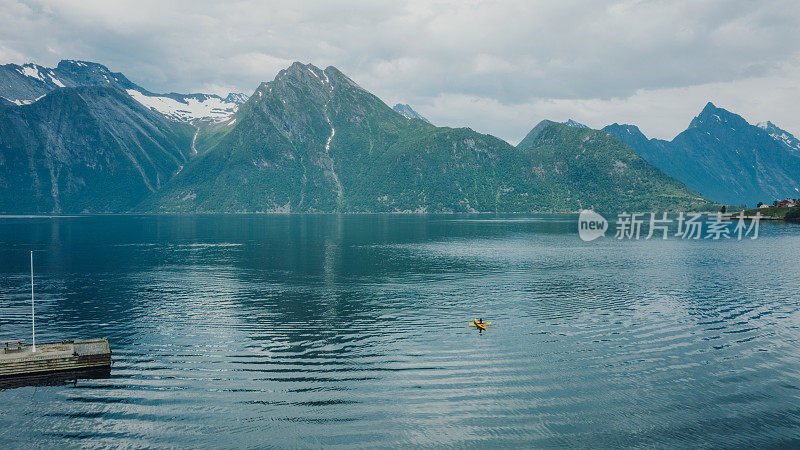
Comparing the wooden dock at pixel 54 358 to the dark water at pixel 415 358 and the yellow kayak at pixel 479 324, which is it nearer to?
the dark water at pixel 415 358

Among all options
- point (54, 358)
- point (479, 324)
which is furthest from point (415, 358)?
point (54, 358)

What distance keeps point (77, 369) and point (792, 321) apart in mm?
85442

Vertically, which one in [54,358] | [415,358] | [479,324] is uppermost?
[479,324]

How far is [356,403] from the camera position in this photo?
36531 millimetres

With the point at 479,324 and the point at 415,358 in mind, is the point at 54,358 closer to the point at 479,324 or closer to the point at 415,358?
the point at 415,358

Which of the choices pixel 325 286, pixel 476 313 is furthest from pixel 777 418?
pixel 325 286

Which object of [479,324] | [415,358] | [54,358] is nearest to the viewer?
[54,358]

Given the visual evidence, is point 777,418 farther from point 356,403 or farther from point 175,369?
point 175,369

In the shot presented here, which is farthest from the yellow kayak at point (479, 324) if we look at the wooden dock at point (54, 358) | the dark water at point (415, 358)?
the wooden dock at point (54, 358)

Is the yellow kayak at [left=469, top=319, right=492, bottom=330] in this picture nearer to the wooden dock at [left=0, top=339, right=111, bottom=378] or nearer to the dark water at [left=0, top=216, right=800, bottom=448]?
the dark water at [left=0, top=216, right=800, bottom=448]

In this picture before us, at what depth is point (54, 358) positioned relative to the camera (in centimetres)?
4375

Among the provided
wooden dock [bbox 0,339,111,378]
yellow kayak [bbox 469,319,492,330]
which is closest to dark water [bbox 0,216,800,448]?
yellow kayak [bbox 469,319,492,330]

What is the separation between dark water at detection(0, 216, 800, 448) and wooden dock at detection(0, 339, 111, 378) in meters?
3.02

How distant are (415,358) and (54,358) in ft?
114
